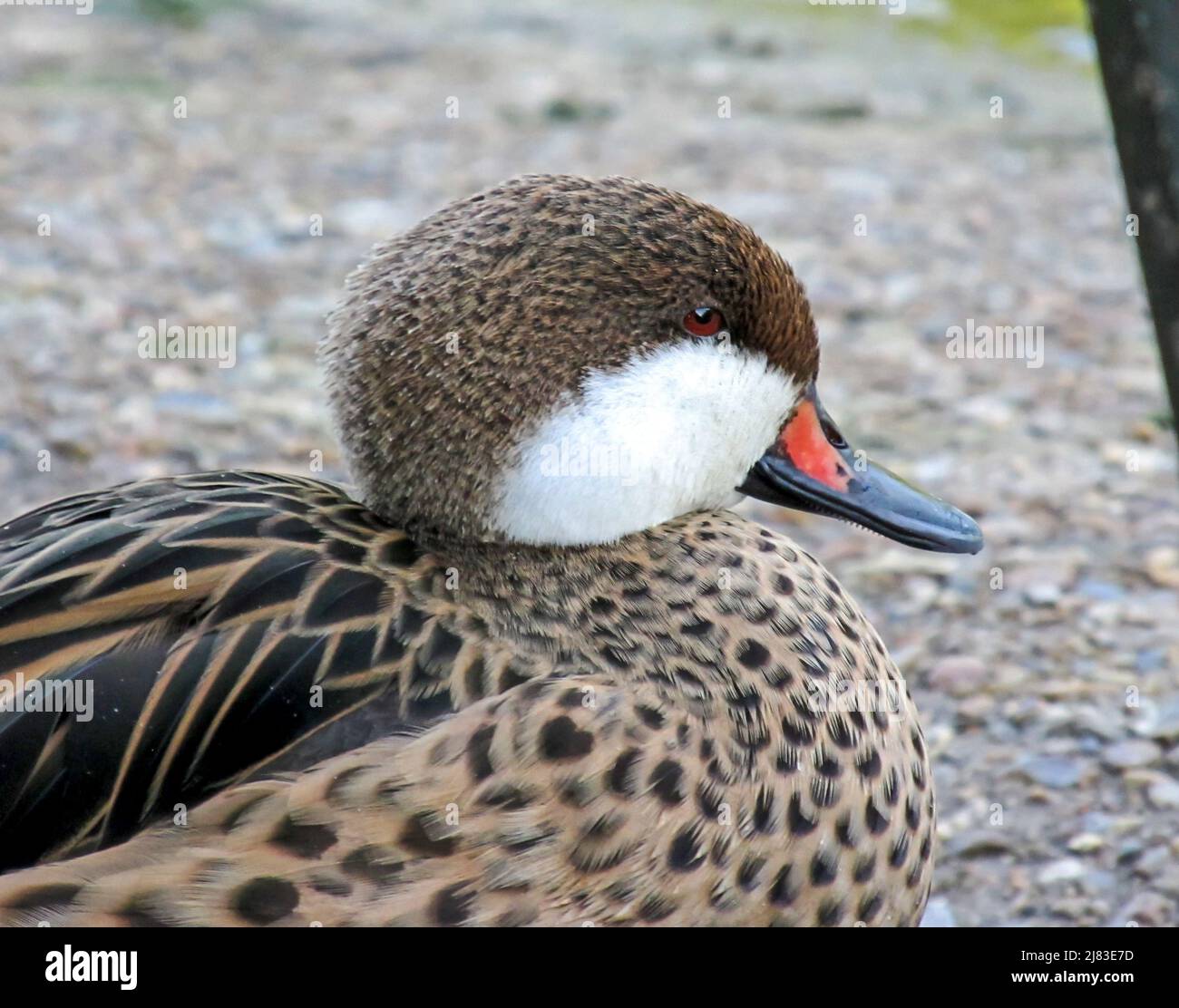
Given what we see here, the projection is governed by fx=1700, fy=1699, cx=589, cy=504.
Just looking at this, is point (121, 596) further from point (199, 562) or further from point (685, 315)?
point (685, 315)

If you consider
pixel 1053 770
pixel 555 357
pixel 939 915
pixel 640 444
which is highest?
pixel 555 357

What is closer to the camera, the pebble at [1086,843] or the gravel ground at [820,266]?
the pebble at [1086,843]

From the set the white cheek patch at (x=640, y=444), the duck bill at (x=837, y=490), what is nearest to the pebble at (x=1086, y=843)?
the duck bill at (x=837, y=490)

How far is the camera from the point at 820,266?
6105mm

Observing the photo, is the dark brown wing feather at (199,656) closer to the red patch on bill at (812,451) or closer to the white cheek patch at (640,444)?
the white cheek patch at (640,444)

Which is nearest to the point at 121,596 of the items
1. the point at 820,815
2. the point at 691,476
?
the point at 691,476

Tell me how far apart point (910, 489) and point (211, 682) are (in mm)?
1240

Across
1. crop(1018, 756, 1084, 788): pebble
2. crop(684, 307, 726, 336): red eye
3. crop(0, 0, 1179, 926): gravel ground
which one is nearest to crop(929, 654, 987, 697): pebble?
crop(0, 0, 1179, 926): gravel ground

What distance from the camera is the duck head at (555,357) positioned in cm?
256

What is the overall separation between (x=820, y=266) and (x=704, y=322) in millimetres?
3527

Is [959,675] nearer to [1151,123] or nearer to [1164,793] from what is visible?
[1164,793]

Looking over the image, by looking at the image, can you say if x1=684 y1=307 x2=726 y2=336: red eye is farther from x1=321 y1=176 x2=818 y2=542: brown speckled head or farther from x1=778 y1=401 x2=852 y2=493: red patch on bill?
x1=778 y1=401 x2=852 y2=493: red patch on bill

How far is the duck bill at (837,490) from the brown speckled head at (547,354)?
6.3 inches

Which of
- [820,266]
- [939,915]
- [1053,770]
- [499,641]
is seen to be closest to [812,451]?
[499,641]
